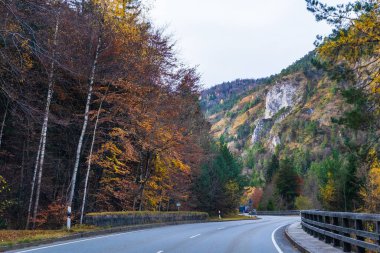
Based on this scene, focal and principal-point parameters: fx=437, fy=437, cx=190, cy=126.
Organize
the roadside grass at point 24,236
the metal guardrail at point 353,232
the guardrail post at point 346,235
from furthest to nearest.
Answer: the roadside grass at point 24,236
the guardrail post at point 346,235
the metal guardrail at point 353,232

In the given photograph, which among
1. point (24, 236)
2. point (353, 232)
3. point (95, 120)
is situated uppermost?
point (95, 120)

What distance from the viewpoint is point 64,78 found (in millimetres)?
24016

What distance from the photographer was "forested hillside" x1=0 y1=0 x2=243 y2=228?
2195 cm

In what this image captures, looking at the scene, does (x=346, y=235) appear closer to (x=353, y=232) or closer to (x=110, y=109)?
(x=353, y=232)

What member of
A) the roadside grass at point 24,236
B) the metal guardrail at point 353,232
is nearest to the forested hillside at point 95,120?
the roadside grass at point 24,236

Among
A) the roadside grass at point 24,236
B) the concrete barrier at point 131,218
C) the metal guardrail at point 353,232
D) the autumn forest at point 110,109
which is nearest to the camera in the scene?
the metal guardrail at point 353,232

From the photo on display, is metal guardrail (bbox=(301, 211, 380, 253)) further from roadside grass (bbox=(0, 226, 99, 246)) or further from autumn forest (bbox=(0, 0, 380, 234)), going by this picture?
roadside grass (bbox=(0, 226, 99, 246))

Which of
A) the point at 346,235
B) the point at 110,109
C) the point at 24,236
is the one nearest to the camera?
the point at 346,235

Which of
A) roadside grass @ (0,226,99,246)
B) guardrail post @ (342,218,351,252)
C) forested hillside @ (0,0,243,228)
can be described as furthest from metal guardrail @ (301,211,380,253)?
forested hillside @ (0,0,243,228)

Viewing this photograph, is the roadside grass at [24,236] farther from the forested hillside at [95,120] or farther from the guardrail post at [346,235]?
the guardrail post at [346,235]

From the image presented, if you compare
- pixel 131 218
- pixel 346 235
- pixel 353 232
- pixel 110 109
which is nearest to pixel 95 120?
pixel 110 109

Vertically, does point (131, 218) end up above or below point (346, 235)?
above

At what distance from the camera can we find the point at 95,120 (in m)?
25.9

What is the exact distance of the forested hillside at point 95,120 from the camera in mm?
21953
